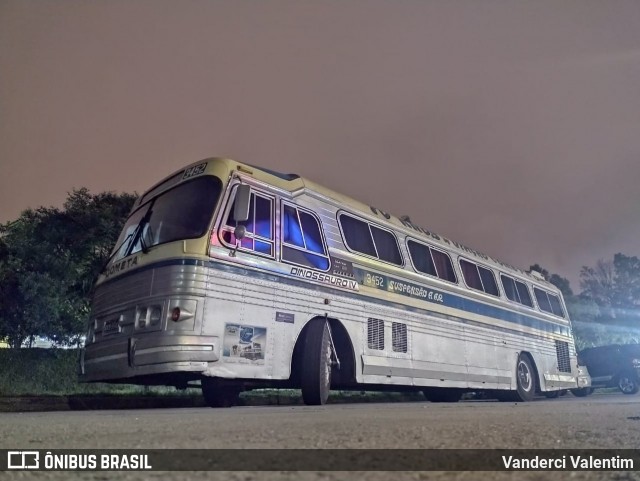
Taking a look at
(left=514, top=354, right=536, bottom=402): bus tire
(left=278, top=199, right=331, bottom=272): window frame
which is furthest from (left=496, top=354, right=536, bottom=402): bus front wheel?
(left=278, top=199, right=331, bottom=272): window frame

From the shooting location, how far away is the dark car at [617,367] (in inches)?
733

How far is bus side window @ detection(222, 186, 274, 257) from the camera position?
6.30 metres

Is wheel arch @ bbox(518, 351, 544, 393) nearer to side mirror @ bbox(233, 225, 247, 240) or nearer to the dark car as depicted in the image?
the dark car

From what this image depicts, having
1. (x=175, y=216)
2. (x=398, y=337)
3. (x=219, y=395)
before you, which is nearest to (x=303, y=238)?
(x=175, y=216)

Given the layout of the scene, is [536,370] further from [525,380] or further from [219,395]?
[219,395]

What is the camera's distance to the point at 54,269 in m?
18.8

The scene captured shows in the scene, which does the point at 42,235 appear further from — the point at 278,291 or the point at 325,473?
the point at 325,473

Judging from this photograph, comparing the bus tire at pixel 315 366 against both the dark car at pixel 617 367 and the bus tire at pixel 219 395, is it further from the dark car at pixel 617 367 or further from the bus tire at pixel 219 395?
the dark car at pixel 617 367

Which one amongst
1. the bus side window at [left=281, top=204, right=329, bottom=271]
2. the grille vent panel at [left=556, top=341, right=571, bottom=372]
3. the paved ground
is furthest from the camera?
the grille vent panel at [left=556, top=341, right=571, bottom=372]

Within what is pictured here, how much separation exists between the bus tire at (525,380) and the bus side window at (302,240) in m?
7.05

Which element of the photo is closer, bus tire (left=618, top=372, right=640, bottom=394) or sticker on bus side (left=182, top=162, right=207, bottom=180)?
sticker on bus side (left=182, top=162, right=207, bottom=180)

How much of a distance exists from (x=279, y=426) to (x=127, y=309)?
11.8 ft

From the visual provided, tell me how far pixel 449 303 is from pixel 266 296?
4.90m

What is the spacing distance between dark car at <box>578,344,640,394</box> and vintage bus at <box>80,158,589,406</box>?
11586 mm
